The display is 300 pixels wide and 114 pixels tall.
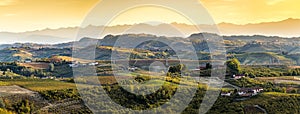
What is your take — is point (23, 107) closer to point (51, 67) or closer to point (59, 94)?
point (59, 94)

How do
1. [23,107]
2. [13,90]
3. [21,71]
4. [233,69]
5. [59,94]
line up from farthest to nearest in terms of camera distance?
1. [21,71]
2. [233,69]
3. [13,90]
4. [59,94]
5. [23,107]

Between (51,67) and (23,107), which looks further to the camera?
(51,67)

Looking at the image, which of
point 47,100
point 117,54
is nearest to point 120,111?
point 47,100

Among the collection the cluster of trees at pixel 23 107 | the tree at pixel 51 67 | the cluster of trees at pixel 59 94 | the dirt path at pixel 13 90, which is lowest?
the cluster of trees at pixel 23 107

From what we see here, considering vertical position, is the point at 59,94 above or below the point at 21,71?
below

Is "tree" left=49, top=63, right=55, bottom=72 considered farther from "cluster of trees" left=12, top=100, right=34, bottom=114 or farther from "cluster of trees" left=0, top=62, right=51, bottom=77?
"cluster of trees" left=12, top=100, right=34, bottom=114

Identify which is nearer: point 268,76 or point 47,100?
point 47,100

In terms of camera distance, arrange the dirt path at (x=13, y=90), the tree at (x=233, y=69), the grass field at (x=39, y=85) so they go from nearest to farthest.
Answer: the dirt path at (x=13, y=90) < the grass field at (x=39, y=85) < the tree at (x=233, y=69)

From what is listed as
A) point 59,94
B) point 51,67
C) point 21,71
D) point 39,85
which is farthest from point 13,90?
point 51,67

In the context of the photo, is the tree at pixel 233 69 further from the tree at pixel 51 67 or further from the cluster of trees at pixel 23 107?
the tree at pixel 51 67

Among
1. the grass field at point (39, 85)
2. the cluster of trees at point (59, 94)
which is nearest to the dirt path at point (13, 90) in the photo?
the grass field at point (39, 85)

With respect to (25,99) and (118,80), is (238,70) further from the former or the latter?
→ (25,99)
